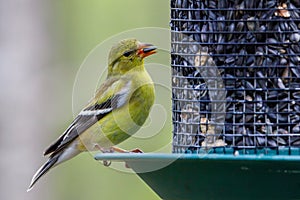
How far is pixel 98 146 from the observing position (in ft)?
23.4

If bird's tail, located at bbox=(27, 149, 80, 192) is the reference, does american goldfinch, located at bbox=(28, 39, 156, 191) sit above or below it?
Answer: above

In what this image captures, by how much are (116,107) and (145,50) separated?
20.6 inches

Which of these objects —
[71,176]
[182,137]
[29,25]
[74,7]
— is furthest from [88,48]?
[182,137]

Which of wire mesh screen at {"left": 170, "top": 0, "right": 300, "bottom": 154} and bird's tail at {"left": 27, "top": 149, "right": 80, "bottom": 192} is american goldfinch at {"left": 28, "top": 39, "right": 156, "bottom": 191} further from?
wire mesh screen at {"left": 170, "top": 0, "right": 300, "bottom": 154}

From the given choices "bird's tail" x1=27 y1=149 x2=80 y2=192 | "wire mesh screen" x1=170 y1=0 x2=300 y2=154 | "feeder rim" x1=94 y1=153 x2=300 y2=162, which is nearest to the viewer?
"feeder rim" x1=94 y1=153 x2=300 y2=162

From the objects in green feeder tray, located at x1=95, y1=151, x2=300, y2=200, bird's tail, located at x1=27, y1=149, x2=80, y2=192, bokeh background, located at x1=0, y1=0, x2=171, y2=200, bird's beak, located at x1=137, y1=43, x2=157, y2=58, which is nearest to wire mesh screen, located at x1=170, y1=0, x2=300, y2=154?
green feeder tray, located at x1=95, y1=151, x2=300, y2=200

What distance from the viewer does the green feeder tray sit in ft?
16.2

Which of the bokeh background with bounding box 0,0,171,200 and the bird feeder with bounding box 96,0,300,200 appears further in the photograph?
the bokeh background with bounding box 0,0,171,200

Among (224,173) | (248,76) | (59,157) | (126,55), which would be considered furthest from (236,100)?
(59,157)

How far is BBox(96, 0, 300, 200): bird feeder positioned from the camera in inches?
203

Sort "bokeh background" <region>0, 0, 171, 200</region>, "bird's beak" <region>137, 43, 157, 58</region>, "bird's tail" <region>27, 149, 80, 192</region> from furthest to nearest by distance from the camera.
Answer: "bokeh background" <region>0, 0, 171, 200</region>, "bird's tail" <region>27, 149, 80, 192</region>, "bird's beak" <region>137, 43, 157, 58</region>

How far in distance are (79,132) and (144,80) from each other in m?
0.71

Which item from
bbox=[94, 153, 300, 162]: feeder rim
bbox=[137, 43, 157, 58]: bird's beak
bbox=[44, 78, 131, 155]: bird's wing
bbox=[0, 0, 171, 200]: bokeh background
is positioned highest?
bbox=[137, 43, 157, 58]: bird's beak

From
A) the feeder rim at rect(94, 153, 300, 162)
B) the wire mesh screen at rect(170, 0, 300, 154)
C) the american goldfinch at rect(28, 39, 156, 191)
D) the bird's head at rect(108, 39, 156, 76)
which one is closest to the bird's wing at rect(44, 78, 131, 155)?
the american goldfinch at rect(28, 39, 156, 191)
